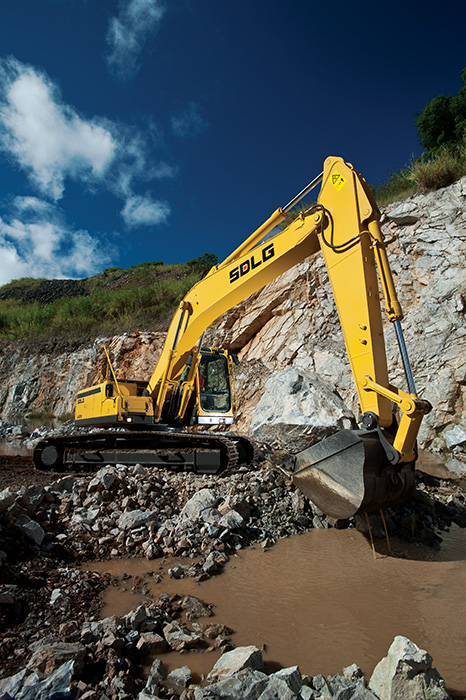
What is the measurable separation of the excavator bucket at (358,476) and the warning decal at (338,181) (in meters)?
2.92

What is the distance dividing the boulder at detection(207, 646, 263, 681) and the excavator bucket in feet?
5.19

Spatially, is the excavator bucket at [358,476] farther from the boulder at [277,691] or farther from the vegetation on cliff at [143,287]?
the vegetation on cliff at [143,287]

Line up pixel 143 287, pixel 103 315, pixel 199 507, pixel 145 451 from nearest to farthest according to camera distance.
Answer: pixel 199 507 < pixel 145 451 < pixel 103 315 < pixel 143 287

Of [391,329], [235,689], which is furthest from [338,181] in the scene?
[391,329]

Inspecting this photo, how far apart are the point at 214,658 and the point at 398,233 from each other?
12.6 metres

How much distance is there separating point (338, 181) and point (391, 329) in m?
7.60

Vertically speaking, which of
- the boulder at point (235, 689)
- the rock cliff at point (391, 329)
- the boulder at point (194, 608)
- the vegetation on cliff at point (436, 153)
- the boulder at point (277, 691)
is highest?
the vegetation on cliff at point (436, 153)

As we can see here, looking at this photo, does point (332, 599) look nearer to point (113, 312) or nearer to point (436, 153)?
point (436, 153)

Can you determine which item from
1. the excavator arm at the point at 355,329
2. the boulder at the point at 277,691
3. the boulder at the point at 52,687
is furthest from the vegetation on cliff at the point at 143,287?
the boulder at the point at 52,687

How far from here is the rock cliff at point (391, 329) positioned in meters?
10.1

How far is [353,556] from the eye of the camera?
13.8 ft

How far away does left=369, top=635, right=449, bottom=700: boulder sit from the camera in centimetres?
197

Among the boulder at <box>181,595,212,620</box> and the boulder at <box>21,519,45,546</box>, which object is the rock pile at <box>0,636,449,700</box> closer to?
the boulder at <box>181,595,212,620</box>

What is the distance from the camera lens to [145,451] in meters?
7.50
